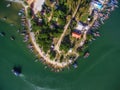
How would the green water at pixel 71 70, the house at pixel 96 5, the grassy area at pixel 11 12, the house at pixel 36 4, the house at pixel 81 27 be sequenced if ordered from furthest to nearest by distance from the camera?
the house at pixel 96 5, the house at pixel 81 27, the house at pixel 36 4, the grassy area at pixel 11 12, the green water at pixel 71 70

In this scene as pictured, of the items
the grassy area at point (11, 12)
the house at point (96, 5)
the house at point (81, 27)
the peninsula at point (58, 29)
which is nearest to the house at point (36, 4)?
the peninsula at point (58, 29)

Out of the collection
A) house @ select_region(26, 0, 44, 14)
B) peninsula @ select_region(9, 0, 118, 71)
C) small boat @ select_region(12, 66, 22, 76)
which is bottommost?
small boat @ select_region(12, 66, 22, 76)

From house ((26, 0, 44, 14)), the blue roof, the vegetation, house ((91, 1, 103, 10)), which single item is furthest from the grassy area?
the blue roof

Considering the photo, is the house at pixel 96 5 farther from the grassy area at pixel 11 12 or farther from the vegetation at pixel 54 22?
the grassy area at pixel 11 12

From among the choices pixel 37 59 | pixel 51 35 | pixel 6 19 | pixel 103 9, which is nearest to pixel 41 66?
pixel 37 59

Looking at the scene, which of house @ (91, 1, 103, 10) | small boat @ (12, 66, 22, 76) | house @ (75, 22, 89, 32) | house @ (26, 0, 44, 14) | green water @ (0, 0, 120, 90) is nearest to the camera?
small boat @ (12, 66, 22, 76)

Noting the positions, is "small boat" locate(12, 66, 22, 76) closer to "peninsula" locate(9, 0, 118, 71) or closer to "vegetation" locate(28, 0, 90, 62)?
"peninsula" locate(9, 0, 118, 71)

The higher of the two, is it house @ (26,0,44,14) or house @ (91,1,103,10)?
house @ (91,1,103,10)

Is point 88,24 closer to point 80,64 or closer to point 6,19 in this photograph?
point 80,64
